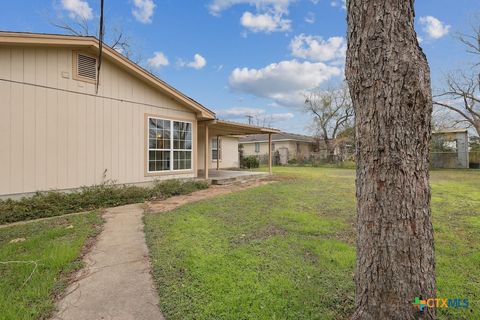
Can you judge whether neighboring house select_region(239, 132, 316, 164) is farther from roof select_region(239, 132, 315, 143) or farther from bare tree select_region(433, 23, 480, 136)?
bare tree select_region(433, 23, 480, 136)

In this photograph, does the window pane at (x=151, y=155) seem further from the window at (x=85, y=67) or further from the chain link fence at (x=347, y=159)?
the chain link fence at (x=347, y=159)

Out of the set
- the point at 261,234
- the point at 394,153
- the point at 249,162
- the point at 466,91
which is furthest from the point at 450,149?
the point at 394,153

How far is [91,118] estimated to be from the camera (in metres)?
7.17

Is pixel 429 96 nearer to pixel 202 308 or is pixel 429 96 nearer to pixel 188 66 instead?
pixel 202 308

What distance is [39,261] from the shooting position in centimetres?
322

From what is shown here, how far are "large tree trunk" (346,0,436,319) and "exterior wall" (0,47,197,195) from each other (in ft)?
23.6

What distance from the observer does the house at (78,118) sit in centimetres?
587

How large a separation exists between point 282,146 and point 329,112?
21.2 ft

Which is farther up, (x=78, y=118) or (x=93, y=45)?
(x=93, y=45)

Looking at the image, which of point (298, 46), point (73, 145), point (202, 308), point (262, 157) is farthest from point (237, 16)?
point (262, 157)

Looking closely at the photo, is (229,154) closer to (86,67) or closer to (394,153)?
(86,67)

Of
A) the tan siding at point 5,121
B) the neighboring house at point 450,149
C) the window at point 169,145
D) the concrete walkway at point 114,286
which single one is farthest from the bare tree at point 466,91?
the tan siding at point 5,121

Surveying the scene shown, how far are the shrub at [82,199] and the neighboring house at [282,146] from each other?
66.1 feet

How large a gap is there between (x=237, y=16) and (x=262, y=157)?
17217 mm
